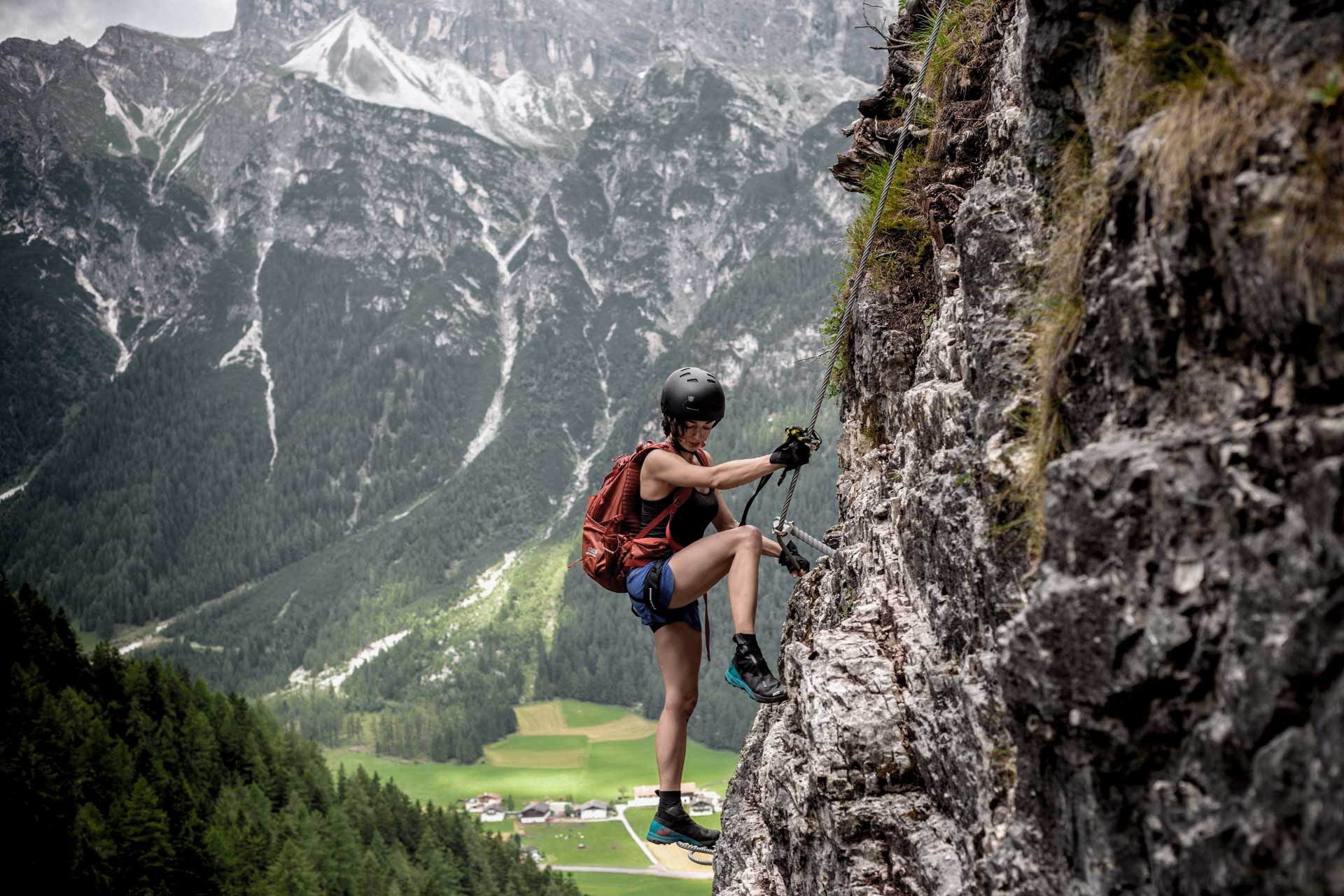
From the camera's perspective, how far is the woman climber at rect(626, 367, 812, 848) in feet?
29.1

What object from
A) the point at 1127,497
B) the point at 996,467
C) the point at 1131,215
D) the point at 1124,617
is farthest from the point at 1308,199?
the point at 996,467

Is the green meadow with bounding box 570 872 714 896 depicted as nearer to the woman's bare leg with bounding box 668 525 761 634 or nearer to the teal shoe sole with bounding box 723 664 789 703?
the teal shoe sole with bounding box 723 664 789 703

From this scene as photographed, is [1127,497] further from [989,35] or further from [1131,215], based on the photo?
[989,35]

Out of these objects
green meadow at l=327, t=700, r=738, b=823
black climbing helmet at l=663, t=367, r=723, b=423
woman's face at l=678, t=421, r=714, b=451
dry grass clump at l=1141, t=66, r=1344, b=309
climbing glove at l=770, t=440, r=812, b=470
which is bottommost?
green meadow at l=327, t=700, r=738, b=823

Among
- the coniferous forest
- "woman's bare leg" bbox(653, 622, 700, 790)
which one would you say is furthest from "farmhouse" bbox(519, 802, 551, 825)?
"woman's bare leg" bbox(653, 622, 700, 790)

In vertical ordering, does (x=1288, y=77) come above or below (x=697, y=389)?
above

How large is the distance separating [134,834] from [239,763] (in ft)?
79.4

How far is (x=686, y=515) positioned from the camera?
974 cm

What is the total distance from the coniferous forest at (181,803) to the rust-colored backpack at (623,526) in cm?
5618

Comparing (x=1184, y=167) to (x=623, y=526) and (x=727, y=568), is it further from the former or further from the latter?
(x=623, y=526)

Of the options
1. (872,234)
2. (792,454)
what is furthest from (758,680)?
(872,234)

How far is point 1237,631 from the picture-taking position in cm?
408

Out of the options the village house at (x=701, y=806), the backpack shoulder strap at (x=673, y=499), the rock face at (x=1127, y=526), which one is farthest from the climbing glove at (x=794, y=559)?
the village house at (x=701, y=806)

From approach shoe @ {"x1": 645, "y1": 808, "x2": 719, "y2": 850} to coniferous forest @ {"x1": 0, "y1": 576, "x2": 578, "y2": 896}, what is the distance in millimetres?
54999
